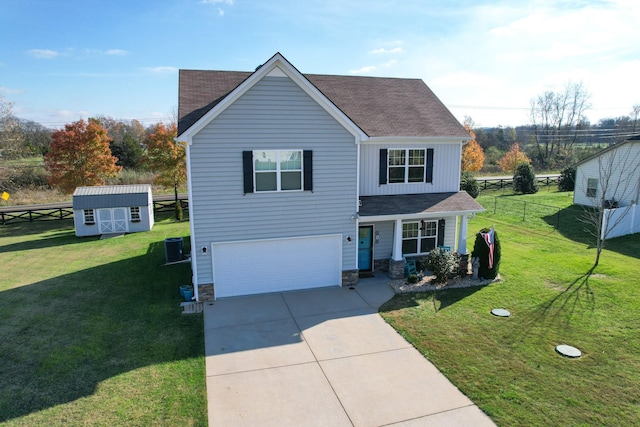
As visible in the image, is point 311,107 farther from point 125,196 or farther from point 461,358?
point 125,196

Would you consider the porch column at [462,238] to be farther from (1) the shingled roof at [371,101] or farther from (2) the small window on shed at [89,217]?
(2) the small window on shed at [89,217]

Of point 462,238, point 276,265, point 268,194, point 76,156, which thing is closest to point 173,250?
point 276,265

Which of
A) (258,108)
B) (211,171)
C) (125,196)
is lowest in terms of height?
(125,196)

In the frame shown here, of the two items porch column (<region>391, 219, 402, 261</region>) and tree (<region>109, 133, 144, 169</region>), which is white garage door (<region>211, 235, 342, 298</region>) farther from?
tree (<region>109, 133, 144, 169</region>)

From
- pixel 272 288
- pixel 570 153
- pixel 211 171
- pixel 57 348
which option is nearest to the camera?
pixel 57 348

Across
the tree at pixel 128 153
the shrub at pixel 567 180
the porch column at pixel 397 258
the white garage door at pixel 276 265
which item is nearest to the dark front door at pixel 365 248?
the porch column at pixel 397 258

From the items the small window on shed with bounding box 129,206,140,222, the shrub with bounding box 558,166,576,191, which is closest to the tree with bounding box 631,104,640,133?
the shrub with bounding box 558,166,576,191

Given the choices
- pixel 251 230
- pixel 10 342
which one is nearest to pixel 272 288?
pixel 251 230
